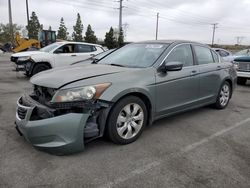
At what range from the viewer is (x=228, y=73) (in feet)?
18.5

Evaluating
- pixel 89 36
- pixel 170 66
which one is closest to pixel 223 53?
pixel 170 66

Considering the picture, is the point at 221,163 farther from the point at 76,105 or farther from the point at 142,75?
the point at 76,105

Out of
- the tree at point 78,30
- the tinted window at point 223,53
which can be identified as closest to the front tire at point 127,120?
the tinted window at point 223,53

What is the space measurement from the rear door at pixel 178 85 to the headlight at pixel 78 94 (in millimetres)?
1139

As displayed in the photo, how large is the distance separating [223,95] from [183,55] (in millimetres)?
1771

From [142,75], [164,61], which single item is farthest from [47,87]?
[164,61]

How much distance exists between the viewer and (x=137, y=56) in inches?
170

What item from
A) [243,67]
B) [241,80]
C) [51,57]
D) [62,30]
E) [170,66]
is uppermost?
[62,30]

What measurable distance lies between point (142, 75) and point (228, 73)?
9.47 feet

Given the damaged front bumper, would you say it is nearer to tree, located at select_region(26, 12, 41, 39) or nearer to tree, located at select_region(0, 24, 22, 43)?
tree, located at select_region(26, 12, 41, 39)

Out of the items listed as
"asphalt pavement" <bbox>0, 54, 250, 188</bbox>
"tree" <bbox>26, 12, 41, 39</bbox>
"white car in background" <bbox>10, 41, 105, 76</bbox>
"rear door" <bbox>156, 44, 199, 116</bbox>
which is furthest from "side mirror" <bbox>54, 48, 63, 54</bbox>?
"tree" <bbox>26, 12, 41, 39</bbox>

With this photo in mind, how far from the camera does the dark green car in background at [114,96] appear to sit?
9.92ft

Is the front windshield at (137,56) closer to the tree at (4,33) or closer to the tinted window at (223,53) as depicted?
the tinted window at (223,53)

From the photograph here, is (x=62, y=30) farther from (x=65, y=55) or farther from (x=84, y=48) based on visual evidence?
(x=65, y=55)
